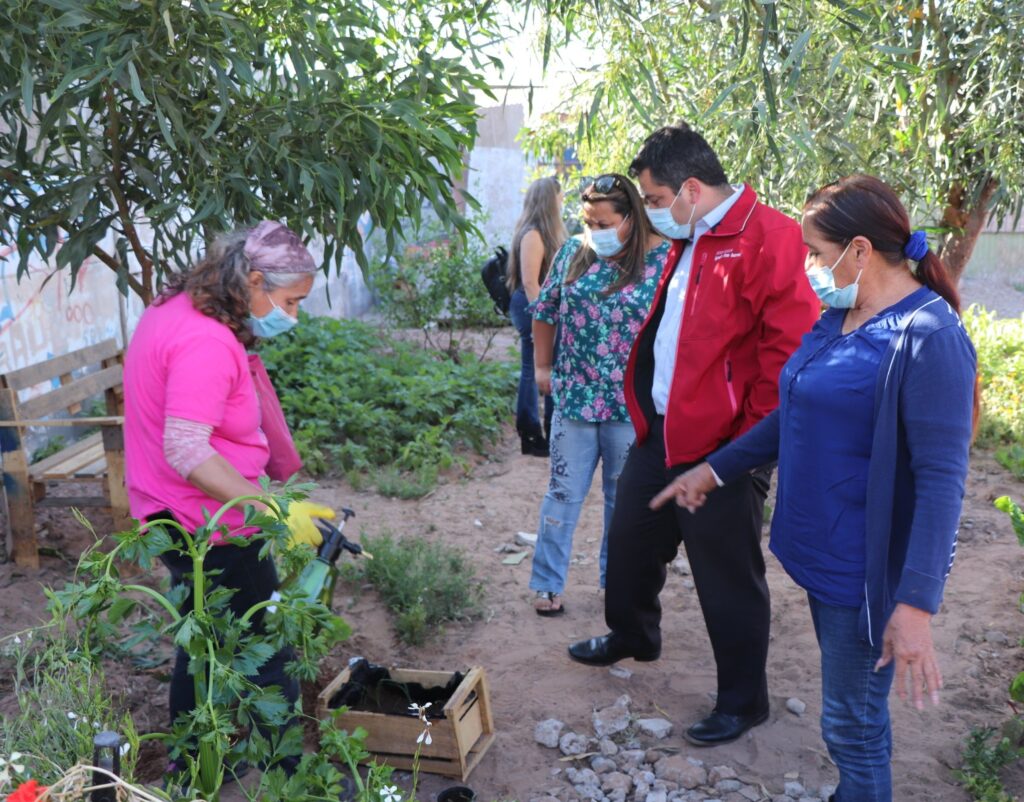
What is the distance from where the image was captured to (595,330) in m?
4.09

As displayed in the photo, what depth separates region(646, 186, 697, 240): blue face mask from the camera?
316 centimetres

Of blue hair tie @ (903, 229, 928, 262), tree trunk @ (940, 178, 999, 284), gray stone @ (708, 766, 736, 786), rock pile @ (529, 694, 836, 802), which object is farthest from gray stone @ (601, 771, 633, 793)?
tree trunk @ (940, 178, 999, 284)

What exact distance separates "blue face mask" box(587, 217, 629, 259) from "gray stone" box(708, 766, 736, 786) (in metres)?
1.98

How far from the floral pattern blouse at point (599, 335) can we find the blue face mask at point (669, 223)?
2.60ft

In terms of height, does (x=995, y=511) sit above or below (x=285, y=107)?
below

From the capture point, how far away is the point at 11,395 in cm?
457

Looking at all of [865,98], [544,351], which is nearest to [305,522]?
[544,351]

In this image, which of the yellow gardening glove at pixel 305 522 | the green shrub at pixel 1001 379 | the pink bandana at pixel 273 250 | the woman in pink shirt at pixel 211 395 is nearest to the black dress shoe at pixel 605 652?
the yellow gardening glove at pixel 305 522

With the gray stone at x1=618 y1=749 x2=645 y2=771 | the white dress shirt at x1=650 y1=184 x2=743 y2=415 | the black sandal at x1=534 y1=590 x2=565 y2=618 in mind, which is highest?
the white dress shirt at x1=650 y1=184 x2=743 y2=415

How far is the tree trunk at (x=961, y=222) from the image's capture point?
598cm

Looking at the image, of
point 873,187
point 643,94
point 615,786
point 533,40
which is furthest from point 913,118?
point 615,786

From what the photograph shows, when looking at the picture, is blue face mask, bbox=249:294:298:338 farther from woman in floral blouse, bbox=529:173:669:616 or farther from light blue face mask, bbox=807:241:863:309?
woman in floral blouse, bbox=529:173:669:616

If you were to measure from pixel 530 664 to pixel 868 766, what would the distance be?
70.5 inches

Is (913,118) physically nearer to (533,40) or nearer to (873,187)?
(533,40)
